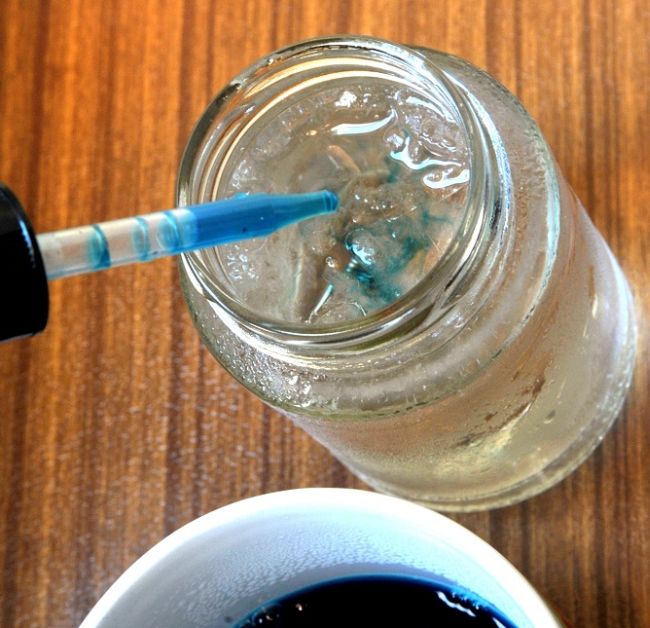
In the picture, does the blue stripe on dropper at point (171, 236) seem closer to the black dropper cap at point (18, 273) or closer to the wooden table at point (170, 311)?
the black dropper cap at point (18, 273)

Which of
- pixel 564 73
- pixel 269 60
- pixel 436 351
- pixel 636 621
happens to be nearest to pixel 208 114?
pixel 269 60

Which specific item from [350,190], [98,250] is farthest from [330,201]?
[98,250]

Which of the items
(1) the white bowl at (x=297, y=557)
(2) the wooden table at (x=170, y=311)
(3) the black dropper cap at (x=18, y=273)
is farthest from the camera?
(2) the wooden table at (x=170, y=311)

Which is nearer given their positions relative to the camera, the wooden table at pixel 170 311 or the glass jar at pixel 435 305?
the glass jar at pixel 435 305

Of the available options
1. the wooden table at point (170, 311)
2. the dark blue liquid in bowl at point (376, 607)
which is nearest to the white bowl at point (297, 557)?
the dark blue liquid in bowl at point (376, 607)

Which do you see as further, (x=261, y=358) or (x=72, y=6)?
(x=72, y=6)

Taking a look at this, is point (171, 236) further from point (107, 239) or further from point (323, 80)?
point (323, 80)

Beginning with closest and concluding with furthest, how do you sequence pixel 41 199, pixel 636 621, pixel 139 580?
1. pixel 139 580
2. pixel 636 621
3. pixel 41 199

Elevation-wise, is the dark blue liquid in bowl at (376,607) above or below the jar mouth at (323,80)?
below

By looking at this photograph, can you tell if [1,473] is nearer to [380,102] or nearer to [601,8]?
[380,102]
